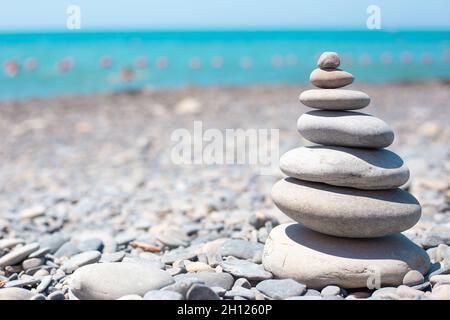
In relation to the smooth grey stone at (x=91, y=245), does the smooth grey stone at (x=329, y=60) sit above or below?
above

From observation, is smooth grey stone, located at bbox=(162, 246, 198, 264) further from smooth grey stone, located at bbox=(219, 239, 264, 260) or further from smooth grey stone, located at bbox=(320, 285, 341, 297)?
smooth grey stone, located at bbox=(320, 285, 341, 297)

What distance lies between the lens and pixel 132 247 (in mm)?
4602

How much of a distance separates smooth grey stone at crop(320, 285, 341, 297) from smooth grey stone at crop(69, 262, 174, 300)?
2.93 ft

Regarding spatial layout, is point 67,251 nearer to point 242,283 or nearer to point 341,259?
point 242,283

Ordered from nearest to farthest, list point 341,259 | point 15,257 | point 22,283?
point 341,259
point 22,283
point 15,257

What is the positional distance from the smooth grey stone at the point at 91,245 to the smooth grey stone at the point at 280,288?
Answer: 184cm

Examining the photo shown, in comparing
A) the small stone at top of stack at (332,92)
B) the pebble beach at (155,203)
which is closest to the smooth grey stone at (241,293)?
the pebble beach at (155,203)

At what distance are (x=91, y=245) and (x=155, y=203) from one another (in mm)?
1911

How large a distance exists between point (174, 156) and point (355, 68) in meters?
18.3

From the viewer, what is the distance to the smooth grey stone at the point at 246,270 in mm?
3347

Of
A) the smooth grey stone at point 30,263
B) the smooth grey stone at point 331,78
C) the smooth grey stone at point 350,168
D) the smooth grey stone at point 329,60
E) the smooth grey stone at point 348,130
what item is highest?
the smooth grey stone at point 329,60

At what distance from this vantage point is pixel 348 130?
330 centimetres

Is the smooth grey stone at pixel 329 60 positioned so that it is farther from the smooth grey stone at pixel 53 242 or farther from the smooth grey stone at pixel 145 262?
the smooth grey stone at pixel 53 242

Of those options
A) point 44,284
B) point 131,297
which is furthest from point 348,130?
point 44,284
